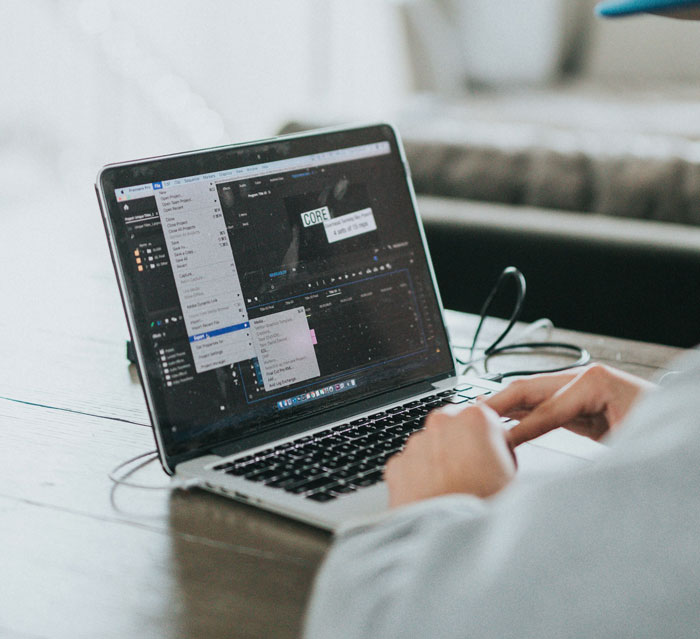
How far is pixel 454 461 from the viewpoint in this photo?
659mm

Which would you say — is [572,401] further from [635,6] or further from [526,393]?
[635,6]

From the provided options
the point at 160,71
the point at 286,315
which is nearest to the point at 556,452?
the point at 286,315

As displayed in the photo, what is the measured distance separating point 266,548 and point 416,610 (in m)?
0.24

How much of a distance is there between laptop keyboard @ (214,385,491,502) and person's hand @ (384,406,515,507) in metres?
0.09

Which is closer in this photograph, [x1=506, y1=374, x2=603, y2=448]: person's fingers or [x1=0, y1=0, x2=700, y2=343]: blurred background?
[x1=506, y1=374, x2=603, y2=448]: person's fingers

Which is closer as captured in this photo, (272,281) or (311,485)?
(311,485)

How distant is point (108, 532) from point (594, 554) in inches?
17.2

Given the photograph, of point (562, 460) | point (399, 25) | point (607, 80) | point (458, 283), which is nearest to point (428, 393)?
point (562, 460)

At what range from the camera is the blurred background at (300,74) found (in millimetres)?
4137

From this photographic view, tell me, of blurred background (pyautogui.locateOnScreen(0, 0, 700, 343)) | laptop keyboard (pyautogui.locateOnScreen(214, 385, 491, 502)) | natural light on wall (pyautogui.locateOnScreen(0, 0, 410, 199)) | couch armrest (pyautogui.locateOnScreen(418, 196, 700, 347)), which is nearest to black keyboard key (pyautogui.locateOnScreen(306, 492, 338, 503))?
laptop keyboard (pyautogui.locateOnScreen(214, 385, 491, 502))

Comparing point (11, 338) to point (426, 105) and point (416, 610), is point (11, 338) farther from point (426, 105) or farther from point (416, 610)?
point (426, 105)

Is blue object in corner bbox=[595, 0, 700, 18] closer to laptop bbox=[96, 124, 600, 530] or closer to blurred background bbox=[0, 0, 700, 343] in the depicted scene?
laptop bbox=[96, 124, 600, 530]

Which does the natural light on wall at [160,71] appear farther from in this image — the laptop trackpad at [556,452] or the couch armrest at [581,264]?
the laptop trackpad at [556,452]

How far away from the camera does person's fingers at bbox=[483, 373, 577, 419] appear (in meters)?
0.88
